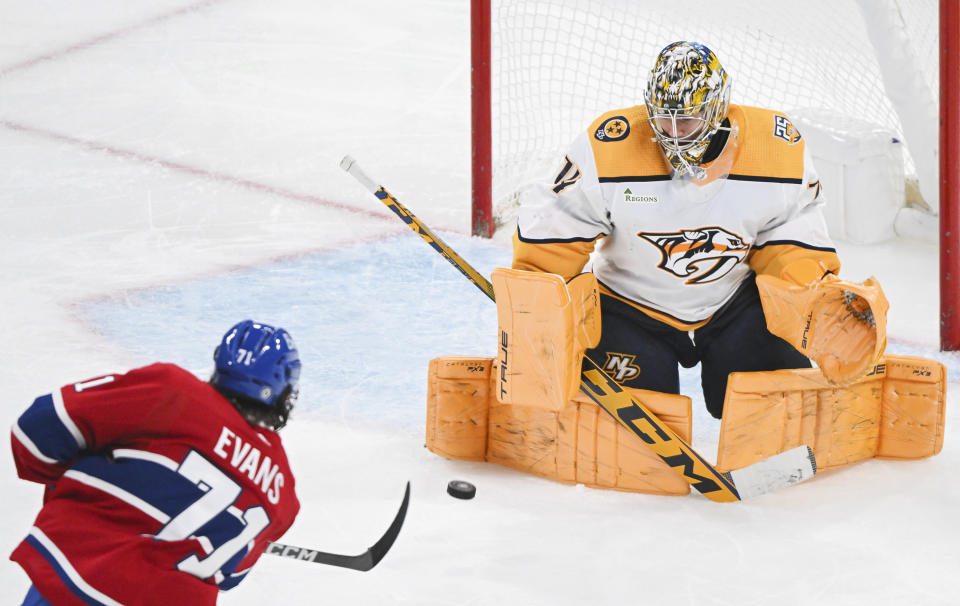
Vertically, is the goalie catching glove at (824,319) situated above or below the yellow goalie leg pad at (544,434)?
above

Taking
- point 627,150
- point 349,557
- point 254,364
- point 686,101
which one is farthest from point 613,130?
point 254,364

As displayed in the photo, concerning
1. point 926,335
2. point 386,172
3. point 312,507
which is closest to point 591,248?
point 312,507

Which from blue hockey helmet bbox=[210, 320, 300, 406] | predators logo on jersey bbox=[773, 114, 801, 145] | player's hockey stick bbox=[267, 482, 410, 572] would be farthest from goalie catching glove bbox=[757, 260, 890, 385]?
blue hockey helmet bbox=[210, 320, 300, 406]

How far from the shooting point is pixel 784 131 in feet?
9.00

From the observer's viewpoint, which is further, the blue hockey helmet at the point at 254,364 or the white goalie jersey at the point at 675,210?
the white goalie jersey at the point at 675,210

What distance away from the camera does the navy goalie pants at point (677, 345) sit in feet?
9.41

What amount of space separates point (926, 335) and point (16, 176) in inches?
144

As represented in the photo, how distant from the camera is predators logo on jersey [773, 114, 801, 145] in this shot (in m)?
2.73

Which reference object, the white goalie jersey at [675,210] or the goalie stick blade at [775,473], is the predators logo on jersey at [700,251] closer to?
the white goalie jersey at [675,210]

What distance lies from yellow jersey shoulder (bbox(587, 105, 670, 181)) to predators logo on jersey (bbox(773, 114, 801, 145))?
266 millimetres

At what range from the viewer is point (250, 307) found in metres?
3.93

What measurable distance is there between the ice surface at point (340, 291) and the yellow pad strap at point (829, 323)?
0.30 meters

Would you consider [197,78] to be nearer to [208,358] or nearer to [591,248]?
[208,358]

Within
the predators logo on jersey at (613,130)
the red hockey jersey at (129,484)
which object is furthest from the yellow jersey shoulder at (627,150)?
the red hockey jersey at (129,484)
